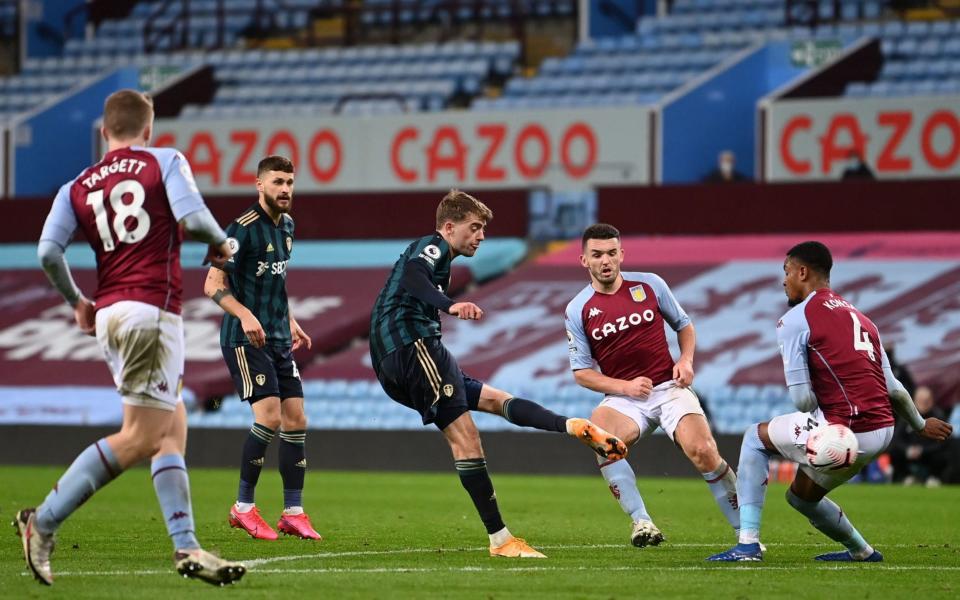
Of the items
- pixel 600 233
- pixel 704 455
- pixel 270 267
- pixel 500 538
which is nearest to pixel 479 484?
pixel 500 538

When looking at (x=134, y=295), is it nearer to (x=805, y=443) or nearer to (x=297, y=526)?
(x=297, y=526)

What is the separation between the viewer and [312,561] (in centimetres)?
863

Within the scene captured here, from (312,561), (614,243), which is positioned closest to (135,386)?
(312,561)

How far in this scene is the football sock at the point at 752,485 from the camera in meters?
8.71

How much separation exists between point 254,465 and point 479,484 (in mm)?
1910

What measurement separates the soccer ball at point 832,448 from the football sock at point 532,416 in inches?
48.6

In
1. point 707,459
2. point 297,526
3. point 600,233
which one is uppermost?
point 600,233

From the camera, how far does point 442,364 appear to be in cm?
909

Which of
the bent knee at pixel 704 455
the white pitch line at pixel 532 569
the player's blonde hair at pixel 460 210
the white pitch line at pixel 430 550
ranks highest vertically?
the player's blonde hair at pixel 460 210

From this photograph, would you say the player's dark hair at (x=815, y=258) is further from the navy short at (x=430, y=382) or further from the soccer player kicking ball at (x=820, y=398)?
the navy short at (x=430, y=382)

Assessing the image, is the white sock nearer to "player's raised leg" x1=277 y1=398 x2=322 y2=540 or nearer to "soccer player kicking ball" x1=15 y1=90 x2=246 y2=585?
"player's raised leg" x1=277 y1=398 x2=322 y2=540

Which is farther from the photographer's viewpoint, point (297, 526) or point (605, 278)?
point (297, 526)

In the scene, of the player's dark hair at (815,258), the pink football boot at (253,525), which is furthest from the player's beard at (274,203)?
the player's dark hair at (815,258)

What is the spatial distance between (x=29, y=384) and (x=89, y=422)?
5.56 feet
